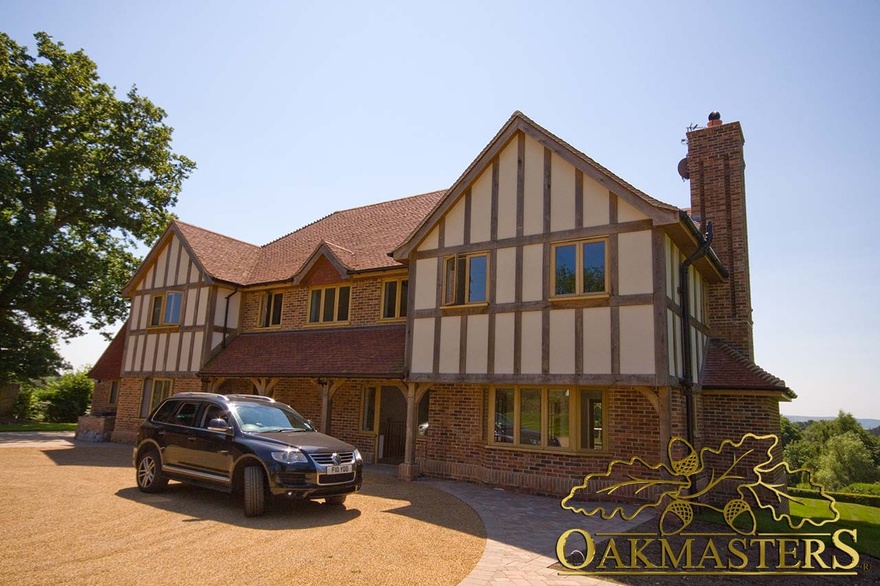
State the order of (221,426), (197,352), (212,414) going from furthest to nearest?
(197,352) < (212,414) < (221,426)

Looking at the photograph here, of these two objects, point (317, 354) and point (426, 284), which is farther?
point (317, 354)

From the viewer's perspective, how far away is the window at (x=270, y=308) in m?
18.6

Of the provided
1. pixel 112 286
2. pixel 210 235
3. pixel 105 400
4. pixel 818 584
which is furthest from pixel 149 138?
pixel 818 584

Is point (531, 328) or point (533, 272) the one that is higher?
point (533, 272)

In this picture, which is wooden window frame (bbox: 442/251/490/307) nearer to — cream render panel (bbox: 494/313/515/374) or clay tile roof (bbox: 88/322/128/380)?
cream render panel (bbox: 494/313/515/374)

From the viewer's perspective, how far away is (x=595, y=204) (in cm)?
1130

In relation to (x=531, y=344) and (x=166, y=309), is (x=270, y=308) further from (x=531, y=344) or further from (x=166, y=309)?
(x=531, y=344)

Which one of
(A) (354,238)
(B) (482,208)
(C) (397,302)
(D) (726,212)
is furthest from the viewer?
(A) (354,238)

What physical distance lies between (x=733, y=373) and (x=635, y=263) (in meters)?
4.42

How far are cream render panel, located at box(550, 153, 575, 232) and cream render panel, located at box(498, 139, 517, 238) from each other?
0.93m

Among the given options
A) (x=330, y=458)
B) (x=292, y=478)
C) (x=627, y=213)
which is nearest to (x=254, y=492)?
(x=292, y=478)

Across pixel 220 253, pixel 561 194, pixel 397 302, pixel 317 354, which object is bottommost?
pixel 317 354

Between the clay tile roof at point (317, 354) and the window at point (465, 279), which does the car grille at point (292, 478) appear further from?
the window at point (465, 279)

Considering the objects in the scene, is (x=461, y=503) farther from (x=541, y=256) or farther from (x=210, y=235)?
(x=210, y=235)
